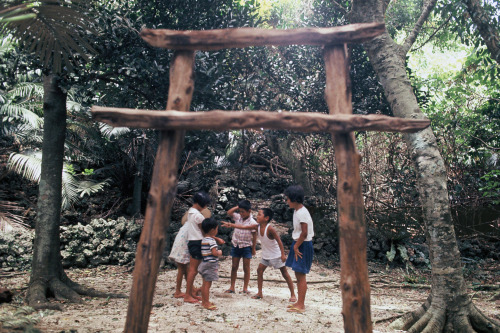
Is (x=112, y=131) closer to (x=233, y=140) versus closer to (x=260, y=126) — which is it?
(x=233, y=140)

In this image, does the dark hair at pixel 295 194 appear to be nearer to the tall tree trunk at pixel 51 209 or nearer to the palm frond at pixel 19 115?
the tall tree trunk at pixel 51 209

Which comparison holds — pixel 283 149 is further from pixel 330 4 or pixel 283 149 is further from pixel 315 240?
pixel 330 4

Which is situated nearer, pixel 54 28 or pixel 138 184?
pixel 54 28

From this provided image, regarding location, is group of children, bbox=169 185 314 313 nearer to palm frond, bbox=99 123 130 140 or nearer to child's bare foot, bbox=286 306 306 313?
child's bare foot, bbox=286 306 306 313

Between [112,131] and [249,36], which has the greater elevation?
[112,131]

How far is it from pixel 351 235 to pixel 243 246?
3024 millimetres

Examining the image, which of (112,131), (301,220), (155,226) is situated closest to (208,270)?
(301,220)

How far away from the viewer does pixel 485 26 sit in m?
5.91

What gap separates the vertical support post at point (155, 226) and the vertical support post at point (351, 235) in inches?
48.9

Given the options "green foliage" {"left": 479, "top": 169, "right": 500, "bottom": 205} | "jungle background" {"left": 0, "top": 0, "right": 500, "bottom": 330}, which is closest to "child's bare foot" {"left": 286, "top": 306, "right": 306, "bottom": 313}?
"jungle background" {"left": 0, "top": 0, "right": 500, "bottom": 330}

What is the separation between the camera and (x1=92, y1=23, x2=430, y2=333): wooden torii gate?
2.77m

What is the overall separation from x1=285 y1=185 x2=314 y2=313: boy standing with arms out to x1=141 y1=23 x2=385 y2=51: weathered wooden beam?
2431mm

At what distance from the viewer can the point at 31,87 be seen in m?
10.9

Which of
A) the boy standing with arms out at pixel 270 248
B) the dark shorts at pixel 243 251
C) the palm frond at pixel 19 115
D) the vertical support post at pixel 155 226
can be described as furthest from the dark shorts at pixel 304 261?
the palm frond at pixel 19 115
